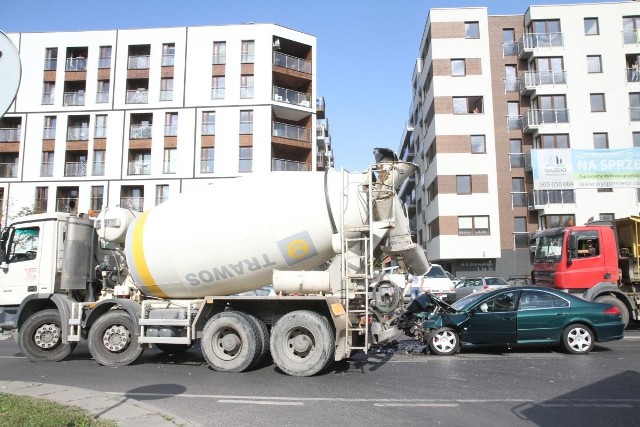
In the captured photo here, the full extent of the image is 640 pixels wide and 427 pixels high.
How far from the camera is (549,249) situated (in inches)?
586

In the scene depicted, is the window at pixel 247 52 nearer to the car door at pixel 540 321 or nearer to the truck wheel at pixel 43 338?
the truck wheel at pixel 43 338

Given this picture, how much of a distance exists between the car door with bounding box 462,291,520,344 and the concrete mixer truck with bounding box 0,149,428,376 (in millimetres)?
1716

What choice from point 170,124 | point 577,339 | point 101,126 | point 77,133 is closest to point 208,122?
point 170,124

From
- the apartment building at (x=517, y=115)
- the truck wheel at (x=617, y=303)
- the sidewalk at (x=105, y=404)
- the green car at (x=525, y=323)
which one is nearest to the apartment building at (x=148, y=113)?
the apartment building at (x=517, y=115)

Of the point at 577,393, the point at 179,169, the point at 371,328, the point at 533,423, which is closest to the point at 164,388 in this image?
the point at 371,328

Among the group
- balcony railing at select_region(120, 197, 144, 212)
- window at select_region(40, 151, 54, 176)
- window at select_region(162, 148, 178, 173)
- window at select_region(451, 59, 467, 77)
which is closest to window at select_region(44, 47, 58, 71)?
window at select_region(40, 151, 54, 176)

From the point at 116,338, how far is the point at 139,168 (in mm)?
37239

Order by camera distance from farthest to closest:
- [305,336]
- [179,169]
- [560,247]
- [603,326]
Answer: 1. [179,169]
2. [560,247]
3. [603,326]
4. [305,336]

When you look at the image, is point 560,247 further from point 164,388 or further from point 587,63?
point 587,63

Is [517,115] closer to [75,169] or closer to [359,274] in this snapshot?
[359,274]

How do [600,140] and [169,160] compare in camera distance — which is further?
[169,160]

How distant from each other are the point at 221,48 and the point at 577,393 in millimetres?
43723

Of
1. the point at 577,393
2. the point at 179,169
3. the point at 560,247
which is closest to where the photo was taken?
the point at 577,393

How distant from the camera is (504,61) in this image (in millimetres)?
40219
